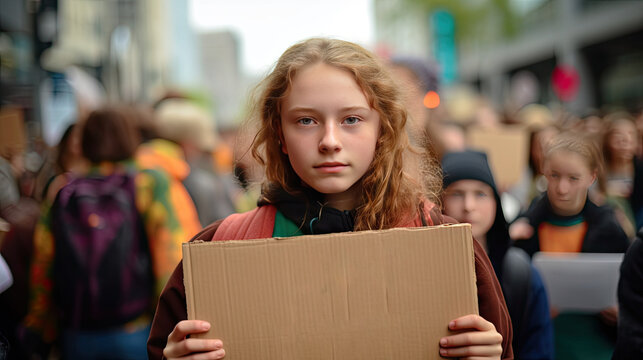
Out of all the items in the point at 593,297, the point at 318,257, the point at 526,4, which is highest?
the point at 526,4

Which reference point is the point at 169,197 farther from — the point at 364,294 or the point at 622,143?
the point at 622,143

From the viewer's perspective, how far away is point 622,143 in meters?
4.42

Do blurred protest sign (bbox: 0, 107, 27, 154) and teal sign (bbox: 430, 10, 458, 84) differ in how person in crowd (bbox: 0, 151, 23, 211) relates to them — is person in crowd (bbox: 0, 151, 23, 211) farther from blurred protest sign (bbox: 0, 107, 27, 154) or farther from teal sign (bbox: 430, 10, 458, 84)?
teal sign (bbox: 430, 10, 458, 84)

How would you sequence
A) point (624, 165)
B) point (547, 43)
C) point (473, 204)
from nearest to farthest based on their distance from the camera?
point (473, 204), point (624, 165), point (547, 43)

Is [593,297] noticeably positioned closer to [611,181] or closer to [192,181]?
[611,181]

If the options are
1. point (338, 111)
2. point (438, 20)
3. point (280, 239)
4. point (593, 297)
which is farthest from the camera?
point (438, 20)

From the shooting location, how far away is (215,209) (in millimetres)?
4188

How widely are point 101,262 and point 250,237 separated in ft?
5.05

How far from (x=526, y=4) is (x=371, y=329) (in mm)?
35302

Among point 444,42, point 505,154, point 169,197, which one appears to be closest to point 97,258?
point 169,197

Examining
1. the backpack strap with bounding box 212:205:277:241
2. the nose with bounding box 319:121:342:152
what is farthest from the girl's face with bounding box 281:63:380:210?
the backpack strap with bounding box 212:205:277:241

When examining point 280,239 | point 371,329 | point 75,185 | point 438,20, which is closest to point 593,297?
point 371,329

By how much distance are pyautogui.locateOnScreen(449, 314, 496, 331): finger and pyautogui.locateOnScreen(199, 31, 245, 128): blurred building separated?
2961cm

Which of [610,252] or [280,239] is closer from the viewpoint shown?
[280,239]
